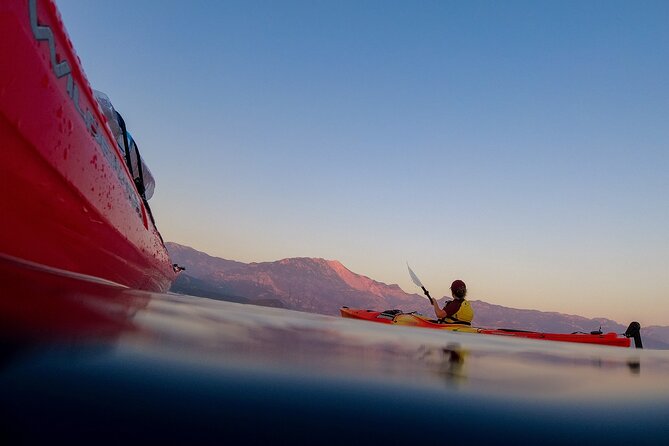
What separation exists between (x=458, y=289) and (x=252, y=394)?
25.6 feet

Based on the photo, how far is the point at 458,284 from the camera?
7.90 meters

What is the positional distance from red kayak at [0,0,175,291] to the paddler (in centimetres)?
632

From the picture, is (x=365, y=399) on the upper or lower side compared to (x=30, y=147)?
lower

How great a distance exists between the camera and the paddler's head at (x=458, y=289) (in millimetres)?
7819

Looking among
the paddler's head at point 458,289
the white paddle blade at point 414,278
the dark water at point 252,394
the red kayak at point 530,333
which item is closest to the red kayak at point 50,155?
the dark water at point 252,394

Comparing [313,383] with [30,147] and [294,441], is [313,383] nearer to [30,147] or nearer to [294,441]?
[294,441]

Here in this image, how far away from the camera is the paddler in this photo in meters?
7.67

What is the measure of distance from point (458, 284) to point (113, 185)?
21.9 ft

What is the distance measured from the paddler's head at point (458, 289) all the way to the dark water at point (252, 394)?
6.86m

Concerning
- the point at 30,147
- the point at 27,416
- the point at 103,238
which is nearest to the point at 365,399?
the point at 27,416

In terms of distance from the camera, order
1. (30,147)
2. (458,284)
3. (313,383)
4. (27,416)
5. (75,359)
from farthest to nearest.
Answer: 1. (458,284)
2. (30,147)
3. (313,383)
4. (75,359)
5. (27,416)

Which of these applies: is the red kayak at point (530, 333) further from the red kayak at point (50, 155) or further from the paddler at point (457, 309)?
the red kayak at point (50, 155)

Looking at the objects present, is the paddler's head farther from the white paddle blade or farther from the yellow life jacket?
the white paddle blade

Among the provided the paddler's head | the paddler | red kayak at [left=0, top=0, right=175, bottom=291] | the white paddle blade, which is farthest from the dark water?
the white paddle blade
